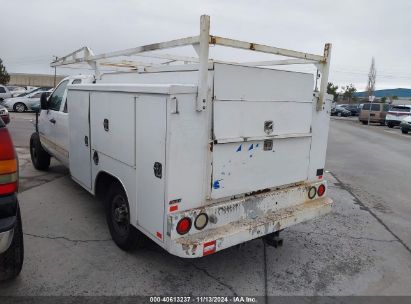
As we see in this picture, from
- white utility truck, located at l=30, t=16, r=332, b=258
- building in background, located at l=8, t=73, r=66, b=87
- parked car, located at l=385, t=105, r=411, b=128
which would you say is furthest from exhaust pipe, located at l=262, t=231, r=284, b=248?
building in background, located at l=8, t=73, r=66, b=87

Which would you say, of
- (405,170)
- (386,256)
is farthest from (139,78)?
(405,170)

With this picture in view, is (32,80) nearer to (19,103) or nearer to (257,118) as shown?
(19,103)

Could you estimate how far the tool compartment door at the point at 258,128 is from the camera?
3352 mm

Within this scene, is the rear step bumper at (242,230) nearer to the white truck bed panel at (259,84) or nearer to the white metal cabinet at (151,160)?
the white metal cabinet at (151,160)

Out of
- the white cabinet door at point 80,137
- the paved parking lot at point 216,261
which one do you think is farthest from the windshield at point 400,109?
the white cabinet door at point 80,137

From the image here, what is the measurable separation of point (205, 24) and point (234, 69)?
1.65ft

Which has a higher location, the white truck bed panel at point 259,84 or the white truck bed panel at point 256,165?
the white truck bed panel at point 259,84

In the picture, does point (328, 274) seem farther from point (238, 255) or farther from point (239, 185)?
point (239, 185)

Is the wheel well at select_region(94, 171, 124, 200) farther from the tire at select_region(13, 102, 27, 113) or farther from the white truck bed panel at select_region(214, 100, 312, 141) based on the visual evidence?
the tire at select_region(13, 102, 27, 113)

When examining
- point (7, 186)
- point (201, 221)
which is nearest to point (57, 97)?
point (7, 186)

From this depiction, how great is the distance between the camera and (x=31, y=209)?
5418mm

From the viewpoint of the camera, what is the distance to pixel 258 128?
3.65 metres

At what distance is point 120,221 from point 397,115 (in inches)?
1088

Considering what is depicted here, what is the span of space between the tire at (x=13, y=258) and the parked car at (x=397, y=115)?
2839 centimetres
